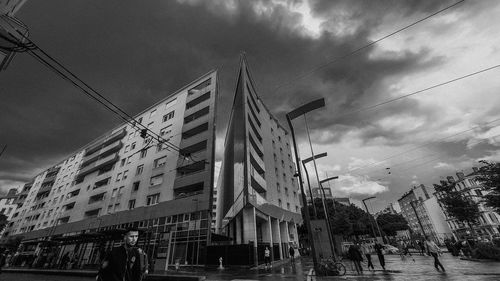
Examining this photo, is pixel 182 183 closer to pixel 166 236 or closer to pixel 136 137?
pixel 166 236

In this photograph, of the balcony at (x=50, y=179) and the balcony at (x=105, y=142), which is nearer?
the balcony at (x=105, y=142)

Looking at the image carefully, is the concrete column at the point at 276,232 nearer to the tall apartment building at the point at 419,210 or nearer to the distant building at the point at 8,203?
the tall apartment building at the point at 419,210

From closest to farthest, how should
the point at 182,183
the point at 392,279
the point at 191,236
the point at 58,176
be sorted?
the point at 392,279
the point at 191,236
the point at 182,183
the point at 58,176

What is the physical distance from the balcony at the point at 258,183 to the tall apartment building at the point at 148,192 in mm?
5125

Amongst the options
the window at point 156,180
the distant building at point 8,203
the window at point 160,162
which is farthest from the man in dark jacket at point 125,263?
the distant building at point 8,203

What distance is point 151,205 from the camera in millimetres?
28719

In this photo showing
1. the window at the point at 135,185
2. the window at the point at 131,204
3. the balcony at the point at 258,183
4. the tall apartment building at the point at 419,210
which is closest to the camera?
the balcony at the point at 258,183

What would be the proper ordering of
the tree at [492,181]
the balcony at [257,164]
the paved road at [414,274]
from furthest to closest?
the balcony at [257,164] < the tree at [492,181] < the paved road at [414,274]

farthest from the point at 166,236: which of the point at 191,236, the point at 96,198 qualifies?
the point at 96,198

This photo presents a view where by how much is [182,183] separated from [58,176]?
172 feet

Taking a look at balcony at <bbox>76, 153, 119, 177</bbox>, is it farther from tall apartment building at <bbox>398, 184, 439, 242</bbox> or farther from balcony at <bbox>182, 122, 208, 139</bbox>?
tall apartment building at <bbox>398, 184, 439, 242</bbox>

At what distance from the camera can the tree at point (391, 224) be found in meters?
69.9

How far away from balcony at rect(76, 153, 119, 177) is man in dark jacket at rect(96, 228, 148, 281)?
141 ft

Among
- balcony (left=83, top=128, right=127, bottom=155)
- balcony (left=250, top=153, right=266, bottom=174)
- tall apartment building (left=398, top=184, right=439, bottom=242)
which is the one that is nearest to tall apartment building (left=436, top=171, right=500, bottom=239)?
tall apartment building (left=398, top=184, right=439, bottom=242)
